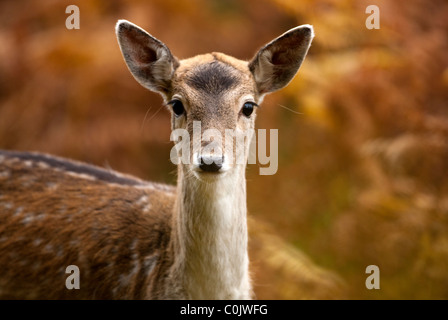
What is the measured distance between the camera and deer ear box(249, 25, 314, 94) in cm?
390

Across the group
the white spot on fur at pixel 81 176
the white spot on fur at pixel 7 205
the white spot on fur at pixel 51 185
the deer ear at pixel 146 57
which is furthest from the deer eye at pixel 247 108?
the white spot on fur at pixel 7 205

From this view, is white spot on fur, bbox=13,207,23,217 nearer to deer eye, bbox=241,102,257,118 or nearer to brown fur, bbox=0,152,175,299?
brown fur, bbox=0,152,175,299

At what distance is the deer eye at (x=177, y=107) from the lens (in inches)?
148

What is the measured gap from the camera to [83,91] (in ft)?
27.0

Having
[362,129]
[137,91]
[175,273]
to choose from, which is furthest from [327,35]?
[175,273]

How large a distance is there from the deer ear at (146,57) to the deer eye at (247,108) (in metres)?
0.51

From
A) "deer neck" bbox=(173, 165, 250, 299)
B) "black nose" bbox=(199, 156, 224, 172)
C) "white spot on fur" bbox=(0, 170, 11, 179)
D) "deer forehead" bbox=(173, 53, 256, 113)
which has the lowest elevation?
"deer neck" bbox=(173, 165, 250, 299)

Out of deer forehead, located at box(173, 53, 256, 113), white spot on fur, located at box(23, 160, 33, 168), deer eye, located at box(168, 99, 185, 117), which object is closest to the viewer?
deer forehead, located at box(173, 53, 256, 113)

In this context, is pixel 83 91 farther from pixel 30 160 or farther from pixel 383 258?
pixel 383 258

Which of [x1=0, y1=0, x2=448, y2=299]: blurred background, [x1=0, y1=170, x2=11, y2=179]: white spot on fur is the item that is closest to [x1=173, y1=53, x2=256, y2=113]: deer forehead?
[x1=0, y1=0, x2=448, y2=299]: blurred background

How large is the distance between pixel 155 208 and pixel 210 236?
70 centimetres

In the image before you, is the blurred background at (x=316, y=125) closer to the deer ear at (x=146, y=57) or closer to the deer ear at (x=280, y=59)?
the deer ear at (x=146, y=57)
